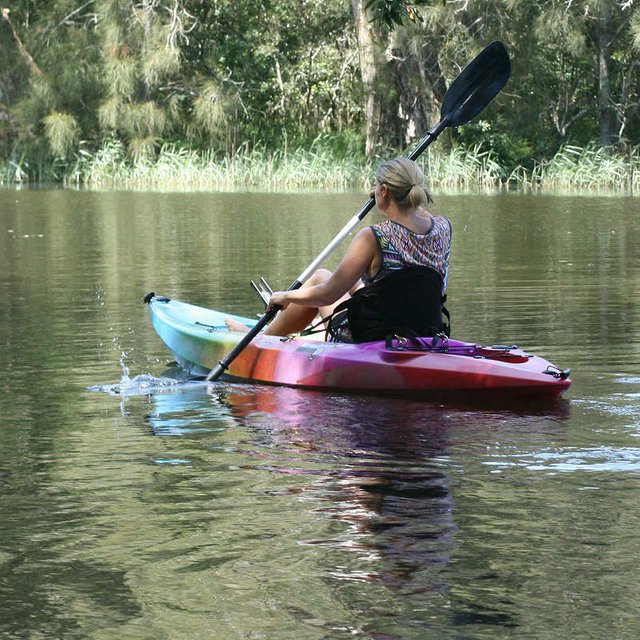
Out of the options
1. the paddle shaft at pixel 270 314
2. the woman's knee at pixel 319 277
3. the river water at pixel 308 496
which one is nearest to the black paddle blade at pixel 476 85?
the paddle shaft at pixel 270 314

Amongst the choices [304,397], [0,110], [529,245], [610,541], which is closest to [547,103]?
[0,110]

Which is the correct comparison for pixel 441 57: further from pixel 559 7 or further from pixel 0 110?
pixel 0 110

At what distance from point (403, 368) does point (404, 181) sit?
3.08ft

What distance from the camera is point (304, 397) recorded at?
25.9 ft

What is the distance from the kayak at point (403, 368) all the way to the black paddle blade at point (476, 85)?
6.92ft

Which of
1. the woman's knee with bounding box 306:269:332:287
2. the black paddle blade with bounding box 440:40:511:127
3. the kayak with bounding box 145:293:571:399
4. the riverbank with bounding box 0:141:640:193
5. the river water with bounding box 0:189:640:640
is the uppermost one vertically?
the riverbank with bounding box 0:141:640:193

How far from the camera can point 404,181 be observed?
733 cm

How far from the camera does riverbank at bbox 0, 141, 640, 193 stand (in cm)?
3347

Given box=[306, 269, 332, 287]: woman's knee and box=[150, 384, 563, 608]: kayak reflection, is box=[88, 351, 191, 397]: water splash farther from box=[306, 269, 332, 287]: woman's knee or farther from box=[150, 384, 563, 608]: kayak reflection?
box=[306, 269, 332, 287]: woman's knee

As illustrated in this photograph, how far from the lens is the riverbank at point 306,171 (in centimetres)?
3347

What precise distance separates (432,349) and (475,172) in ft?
88.0

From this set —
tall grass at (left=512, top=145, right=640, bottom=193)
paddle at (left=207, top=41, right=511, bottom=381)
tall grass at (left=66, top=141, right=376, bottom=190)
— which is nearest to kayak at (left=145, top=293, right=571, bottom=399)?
paddle at (left=207, top=41, right=511, bottom=381)

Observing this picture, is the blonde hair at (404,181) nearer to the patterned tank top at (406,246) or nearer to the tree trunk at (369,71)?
the patterned tank top at (406,246)

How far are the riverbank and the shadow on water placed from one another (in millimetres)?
24756
